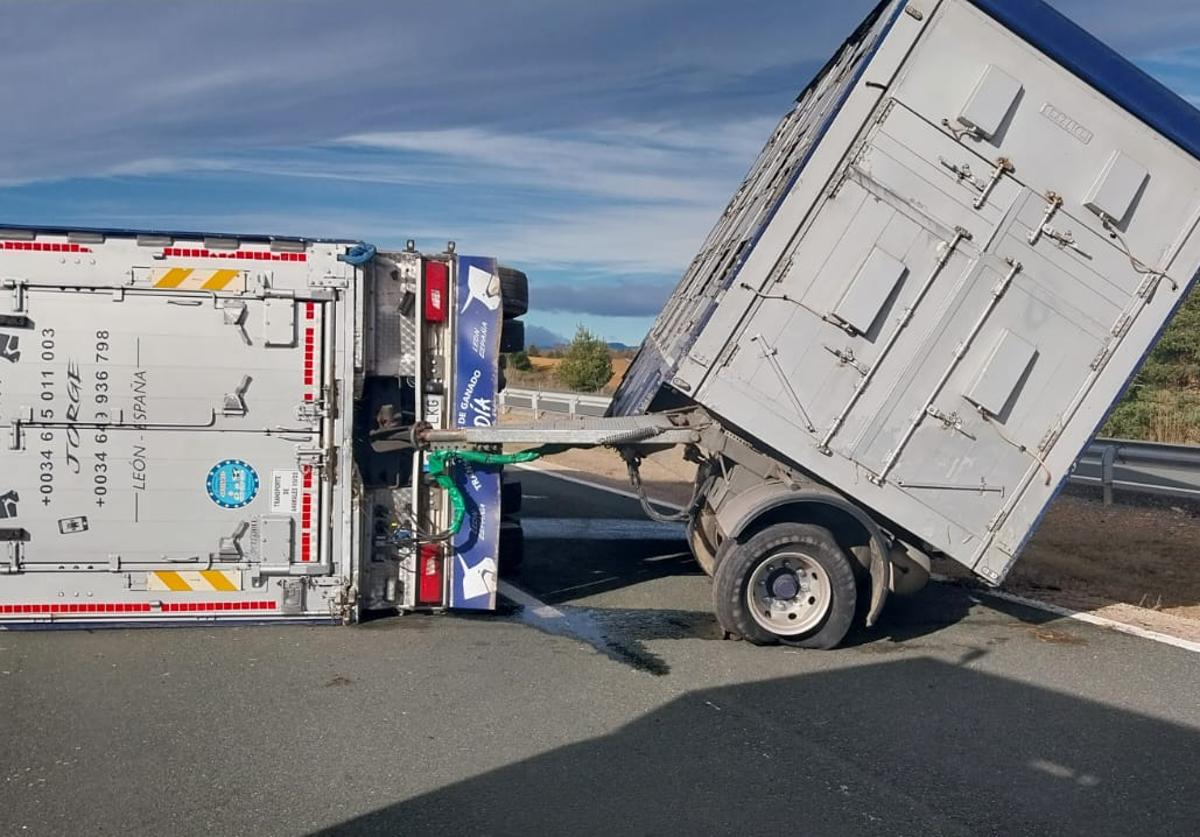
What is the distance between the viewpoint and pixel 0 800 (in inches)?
193

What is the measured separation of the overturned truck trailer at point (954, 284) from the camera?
7410 millimetres

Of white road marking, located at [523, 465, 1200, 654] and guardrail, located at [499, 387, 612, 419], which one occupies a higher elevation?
guardrail, located at [499, 387, 612, 419]

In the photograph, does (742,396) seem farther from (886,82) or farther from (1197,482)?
(1197,482)

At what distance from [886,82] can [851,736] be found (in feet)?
13.5

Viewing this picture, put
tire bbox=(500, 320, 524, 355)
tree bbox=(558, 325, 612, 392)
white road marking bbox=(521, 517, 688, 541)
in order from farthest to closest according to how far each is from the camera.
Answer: tree bbox=(558, 325, 612, 392) < white road marking bbox=(521, 517, 688, 541) < tire bbox=(500, 320, 524, 355)

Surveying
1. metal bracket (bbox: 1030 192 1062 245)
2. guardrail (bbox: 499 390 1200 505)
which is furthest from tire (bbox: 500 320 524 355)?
guardrail (bbox: 499 390 1200 505)

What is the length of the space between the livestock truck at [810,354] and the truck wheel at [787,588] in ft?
0.06

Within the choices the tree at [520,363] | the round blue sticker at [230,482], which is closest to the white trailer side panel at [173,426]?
the round blue sticker at [230,482]

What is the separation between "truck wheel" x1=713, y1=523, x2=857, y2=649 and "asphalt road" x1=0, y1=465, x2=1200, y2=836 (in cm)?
18

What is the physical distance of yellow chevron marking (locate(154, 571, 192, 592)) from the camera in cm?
747

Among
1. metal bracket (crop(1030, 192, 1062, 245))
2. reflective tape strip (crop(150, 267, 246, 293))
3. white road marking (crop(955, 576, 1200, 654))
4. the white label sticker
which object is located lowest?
white road marking (crop(955, 576, 1200, 654))

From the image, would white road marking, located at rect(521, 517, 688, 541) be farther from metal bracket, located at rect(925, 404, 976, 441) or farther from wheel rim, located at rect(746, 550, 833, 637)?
metal bracket, located at rect(925, 404, 976, 441)

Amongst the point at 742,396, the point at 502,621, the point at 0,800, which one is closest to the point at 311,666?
the point at 502,621

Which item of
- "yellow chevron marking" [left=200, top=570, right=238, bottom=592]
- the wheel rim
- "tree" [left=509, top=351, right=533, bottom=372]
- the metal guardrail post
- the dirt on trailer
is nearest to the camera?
"yellow chevron marking" [left=200, top=570, right=238, bottom=592]
